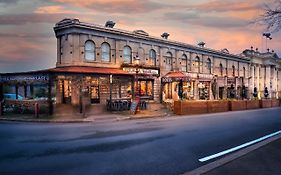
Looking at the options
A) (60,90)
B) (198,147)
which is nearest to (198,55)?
(60,90)

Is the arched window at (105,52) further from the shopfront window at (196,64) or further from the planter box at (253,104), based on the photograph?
the planter box at (253,104)

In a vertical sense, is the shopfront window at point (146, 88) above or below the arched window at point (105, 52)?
below

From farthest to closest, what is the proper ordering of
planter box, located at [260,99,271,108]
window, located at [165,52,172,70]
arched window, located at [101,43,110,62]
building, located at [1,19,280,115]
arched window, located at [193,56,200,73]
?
arched window, located at [193,56,200,73] < window, located at [165,52,172,70] < planter box, located at [260,99,271,108] < arched window, located at [101,43,110,62] < building, located at [1,19,280,115]

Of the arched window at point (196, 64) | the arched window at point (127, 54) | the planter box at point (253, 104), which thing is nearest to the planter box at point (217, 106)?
the planter box at point (253, 104)

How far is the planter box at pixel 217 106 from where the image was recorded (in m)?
24.6

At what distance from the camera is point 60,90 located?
26656 millimetres

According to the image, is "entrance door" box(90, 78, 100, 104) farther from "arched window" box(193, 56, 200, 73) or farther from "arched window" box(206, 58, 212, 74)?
"arched window" box(206, 58, 212, 74)

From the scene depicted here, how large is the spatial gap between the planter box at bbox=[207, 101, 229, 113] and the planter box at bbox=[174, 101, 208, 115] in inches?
29.7

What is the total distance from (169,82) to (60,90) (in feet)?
42.8

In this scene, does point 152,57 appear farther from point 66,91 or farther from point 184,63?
point 66,91

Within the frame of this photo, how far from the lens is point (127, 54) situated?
29.6 m

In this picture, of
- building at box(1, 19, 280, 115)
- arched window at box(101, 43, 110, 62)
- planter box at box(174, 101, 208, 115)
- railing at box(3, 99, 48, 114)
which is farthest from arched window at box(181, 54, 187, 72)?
railing at box(3, 99, 48, 114)

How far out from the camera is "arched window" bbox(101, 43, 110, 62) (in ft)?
90.0

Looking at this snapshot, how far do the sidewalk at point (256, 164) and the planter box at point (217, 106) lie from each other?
17222 mm
